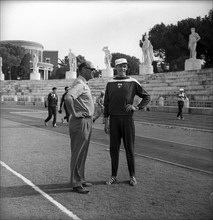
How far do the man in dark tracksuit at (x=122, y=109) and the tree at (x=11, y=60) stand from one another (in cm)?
7518

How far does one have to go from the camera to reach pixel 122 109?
568cm

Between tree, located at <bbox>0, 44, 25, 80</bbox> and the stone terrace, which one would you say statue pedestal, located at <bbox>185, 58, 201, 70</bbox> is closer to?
the stone terrace

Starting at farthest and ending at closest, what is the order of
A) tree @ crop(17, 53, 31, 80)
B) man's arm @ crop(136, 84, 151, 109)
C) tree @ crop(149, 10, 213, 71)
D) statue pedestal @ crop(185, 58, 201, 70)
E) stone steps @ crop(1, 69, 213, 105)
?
tree @ crop(17, 53, 31, 80) → tree @ crop(149, 10, 213, 71) → statue pedestal @ crop(185, 58, 201, 70) → stone steps @ crop(1, 69, 213, 105) → man's arm @ crop(136, 84, 151, 109)

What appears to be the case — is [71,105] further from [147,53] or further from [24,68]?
[24,68]

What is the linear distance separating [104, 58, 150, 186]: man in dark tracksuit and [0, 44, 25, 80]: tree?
7518 centimetres

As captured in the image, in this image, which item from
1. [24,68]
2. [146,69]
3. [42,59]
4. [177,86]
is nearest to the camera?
[177,86]

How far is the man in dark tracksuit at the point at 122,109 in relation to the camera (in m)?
5.67

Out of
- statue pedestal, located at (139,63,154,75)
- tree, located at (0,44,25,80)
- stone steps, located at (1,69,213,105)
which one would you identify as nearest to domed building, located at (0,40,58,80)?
tree, located at (0,44,25,80)

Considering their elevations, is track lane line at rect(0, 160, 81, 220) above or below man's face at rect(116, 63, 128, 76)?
below

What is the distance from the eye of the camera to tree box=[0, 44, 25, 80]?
78669 mm

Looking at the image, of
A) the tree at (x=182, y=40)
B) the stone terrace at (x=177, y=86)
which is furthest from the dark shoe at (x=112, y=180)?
the tree at (x=182, y=40)

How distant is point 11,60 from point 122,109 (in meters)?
78.4

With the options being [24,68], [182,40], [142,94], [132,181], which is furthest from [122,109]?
[24,68]

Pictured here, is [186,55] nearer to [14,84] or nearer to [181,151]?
[14,84]
